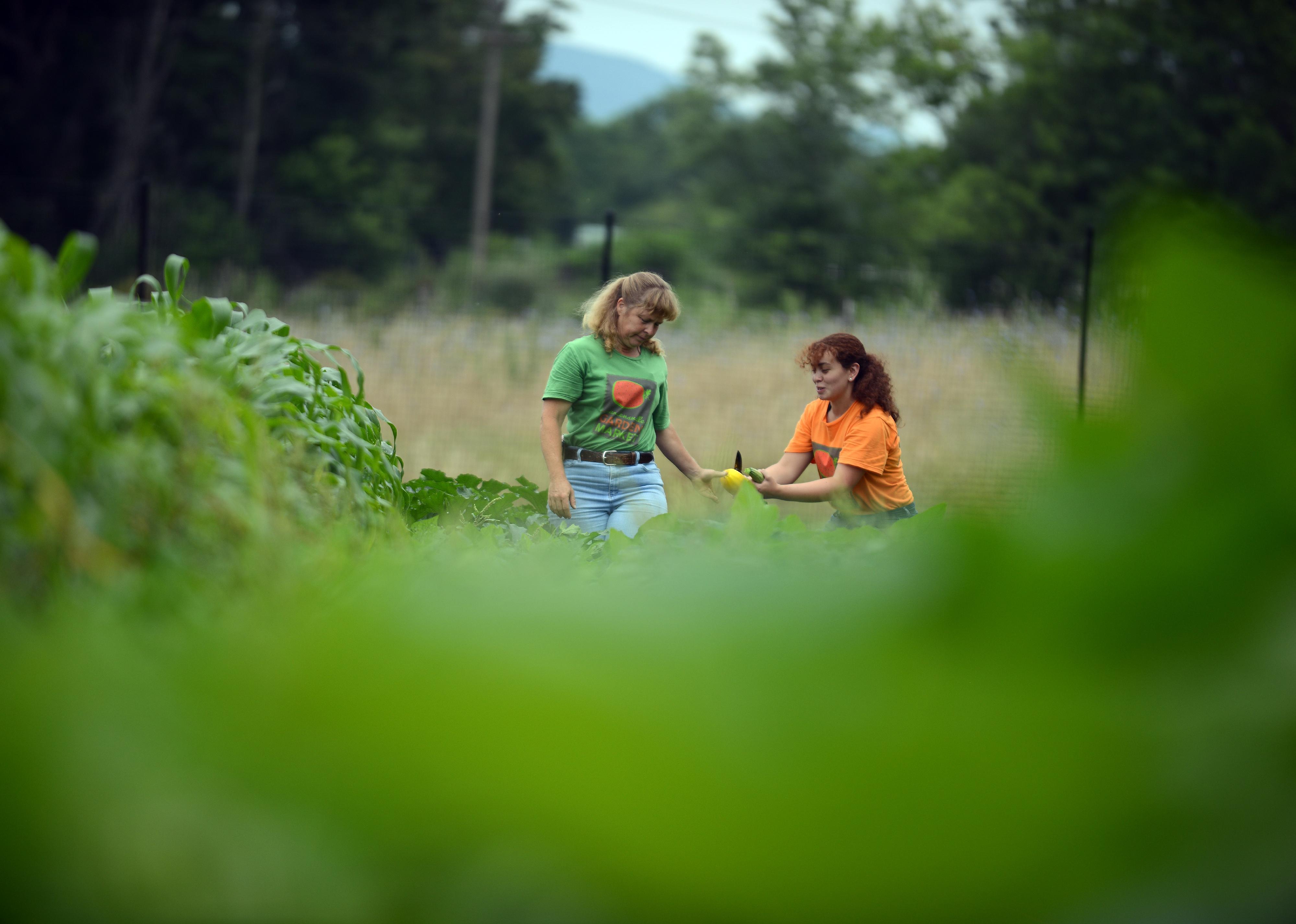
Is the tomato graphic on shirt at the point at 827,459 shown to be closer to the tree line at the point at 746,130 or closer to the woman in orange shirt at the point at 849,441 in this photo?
the woman in orange shirt at the point at 849,441

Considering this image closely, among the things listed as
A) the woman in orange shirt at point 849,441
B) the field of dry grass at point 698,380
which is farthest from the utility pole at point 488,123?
the woman in orange shirt at point 849,441

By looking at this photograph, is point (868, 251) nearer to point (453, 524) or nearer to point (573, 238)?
point (573, 238)

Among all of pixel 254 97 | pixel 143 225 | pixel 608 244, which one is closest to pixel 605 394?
pixel 608 244

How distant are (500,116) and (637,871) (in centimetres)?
3604

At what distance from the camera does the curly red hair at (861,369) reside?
4453 mm

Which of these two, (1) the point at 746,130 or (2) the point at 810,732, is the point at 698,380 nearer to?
(2) the point at 810,732

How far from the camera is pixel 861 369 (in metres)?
4.54

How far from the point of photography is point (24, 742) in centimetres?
63

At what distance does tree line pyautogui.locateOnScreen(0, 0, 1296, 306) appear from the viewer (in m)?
24.2

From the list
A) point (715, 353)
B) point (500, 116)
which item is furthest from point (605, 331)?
point (500, 116)

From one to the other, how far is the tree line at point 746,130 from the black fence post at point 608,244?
10.0m

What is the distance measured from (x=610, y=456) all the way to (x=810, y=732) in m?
3.95

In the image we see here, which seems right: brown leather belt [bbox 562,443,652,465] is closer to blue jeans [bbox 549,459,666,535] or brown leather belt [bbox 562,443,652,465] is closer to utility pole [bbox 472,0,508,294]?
blue jeans [bbox 549,459,666,535]

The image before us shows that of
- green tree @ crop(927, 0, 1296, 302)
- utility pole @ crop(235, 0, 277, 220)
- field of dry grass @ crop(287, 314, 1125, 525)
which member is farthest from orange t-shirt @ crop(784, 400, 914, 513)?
utility pole @ crop(235, 0, 277, 220)
